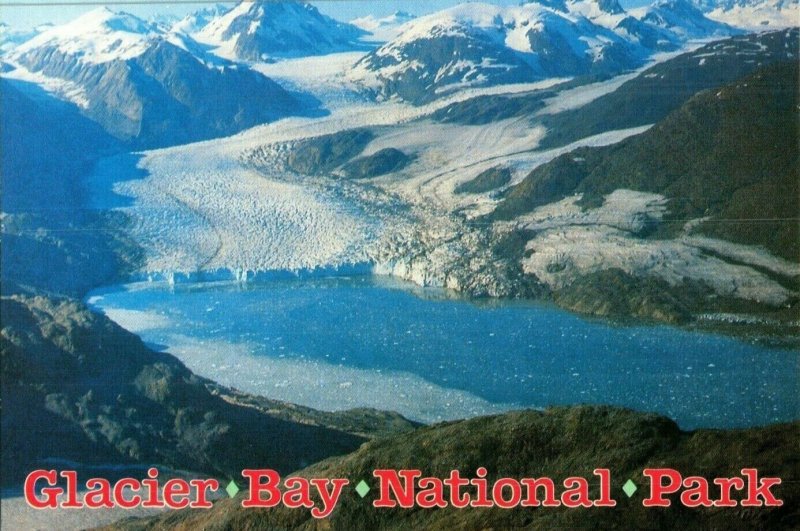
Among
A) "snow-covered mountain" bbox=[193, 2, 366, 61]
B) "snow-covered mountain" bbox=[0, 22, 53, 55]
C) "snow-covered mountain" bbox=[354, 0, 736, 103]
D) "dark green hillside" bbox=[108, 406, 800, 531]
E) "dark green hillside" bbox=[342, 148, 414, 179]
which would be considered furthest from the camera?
"snow-covered mountain" bbox=[193, 2, 366, 61]

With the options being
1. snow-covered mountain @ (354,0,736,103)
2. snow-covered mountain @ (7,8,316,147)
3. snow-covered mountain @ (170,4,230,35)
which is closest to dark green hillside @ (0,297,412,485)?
snow-covered mountain @ (7,8,316,147)

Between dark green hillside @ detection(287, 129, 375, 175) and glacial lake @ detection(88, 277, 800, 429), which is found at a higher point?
dark green hillside @ detection(287, 129, 375, 175)

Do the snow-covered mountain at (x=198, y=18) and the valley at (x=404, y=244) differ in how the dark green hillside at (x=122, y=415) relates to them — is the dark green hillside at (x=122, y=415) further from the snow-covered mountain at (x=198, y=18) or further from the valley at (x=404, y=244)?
the snow-covered mountain at (x=198, y=18)

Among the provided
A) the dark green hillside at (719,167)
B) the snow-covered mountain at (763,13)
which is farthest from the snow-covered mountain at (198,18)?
the snow-covered mountain at (763,13)

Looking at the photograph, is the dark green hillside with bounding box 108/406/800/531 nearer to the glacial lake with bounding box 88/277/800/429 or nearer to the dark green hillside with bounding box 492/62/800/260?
the glacial lake with bounding box 88/277/800/429

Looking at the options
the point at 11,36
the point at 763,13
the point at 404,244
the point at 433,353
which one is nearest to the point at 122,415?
the point at 433,353
